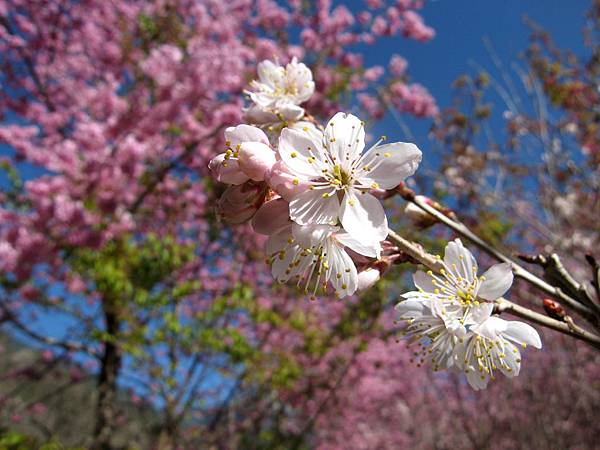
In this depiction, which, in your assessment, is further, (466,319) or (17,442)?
(17,442)

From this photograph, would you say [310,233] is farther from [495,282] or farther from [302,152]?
[495,282]

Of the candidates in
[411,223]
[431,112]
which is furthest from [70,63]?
[411,223]

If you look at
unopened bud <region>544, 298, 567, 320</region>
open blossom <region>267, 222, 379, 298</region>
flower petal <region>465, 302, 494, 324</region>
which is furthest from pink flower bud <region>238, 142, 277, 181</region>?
unopened bud <region>544, 298, 567, 320</region>

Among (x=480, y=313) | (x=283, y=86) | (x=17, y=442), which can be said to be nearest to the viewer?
(x=480, y=313)

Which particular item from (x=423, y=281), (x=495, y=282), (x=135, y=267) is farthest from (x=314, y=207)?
(x=135, y=267)

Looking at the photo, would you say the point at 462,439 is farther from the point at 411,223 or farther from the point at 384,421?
the point at 411,223

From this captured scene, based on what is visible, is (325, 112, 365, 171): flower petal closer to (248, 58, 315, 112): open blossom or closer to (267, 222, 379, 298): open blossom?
(267, 222, 379, 298): open blossom
